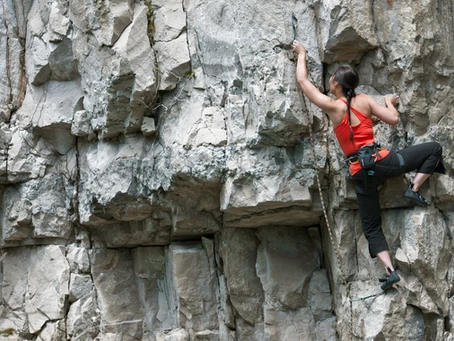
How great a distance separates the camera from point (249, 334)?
7.55 m

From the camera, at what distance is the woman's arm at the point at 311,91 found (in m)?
6.01

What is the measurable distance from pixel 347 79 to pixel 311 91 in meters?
0.34

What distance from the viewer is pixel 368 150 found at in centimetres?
593

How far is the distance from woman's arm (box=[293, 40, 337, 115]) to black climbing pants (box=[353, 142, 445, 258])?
2.10 ft

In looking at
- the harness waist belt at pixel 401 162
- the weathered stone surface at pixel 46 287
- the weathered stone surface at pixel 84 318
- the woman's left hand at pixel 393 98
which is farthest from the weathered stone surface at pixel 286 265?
the weathered stone surface at pixel 46 287

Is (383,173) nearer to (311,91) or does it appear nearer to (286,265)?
(311,91)

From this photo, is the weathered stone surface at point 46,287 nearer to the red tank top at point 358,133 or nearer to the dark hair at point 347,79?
the red tank top at point 358,133

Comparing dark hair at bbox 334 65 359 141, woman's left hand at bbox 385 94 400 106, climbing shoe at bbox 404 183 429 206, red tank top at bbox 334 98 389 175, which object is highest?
dark hair at bbox 334 65 359 141

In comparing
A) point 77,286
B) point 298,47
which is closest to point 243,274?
point 77,286

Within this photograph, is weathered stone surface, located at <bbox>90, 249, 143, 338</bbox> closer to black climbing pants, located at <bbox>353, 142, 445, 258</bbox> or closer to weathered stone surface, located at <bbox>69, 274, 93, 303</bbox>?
weathered stone surface, located at <bbox>69, 274, 93, 303</bbox>

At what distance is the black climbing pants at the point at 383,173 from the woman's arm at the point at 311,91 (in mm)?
639

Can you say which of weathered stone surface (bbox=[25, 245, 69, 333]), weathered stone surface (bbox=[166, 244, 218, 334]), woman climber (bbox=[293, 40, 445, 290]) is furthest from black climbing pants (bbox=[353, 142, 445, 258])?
weathered stone surface (bbox=[25, 245, 69, 333])

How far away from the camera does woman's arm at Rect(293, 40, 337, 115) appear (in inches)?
236

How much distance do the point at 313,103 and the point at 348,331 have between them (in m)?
2.24
